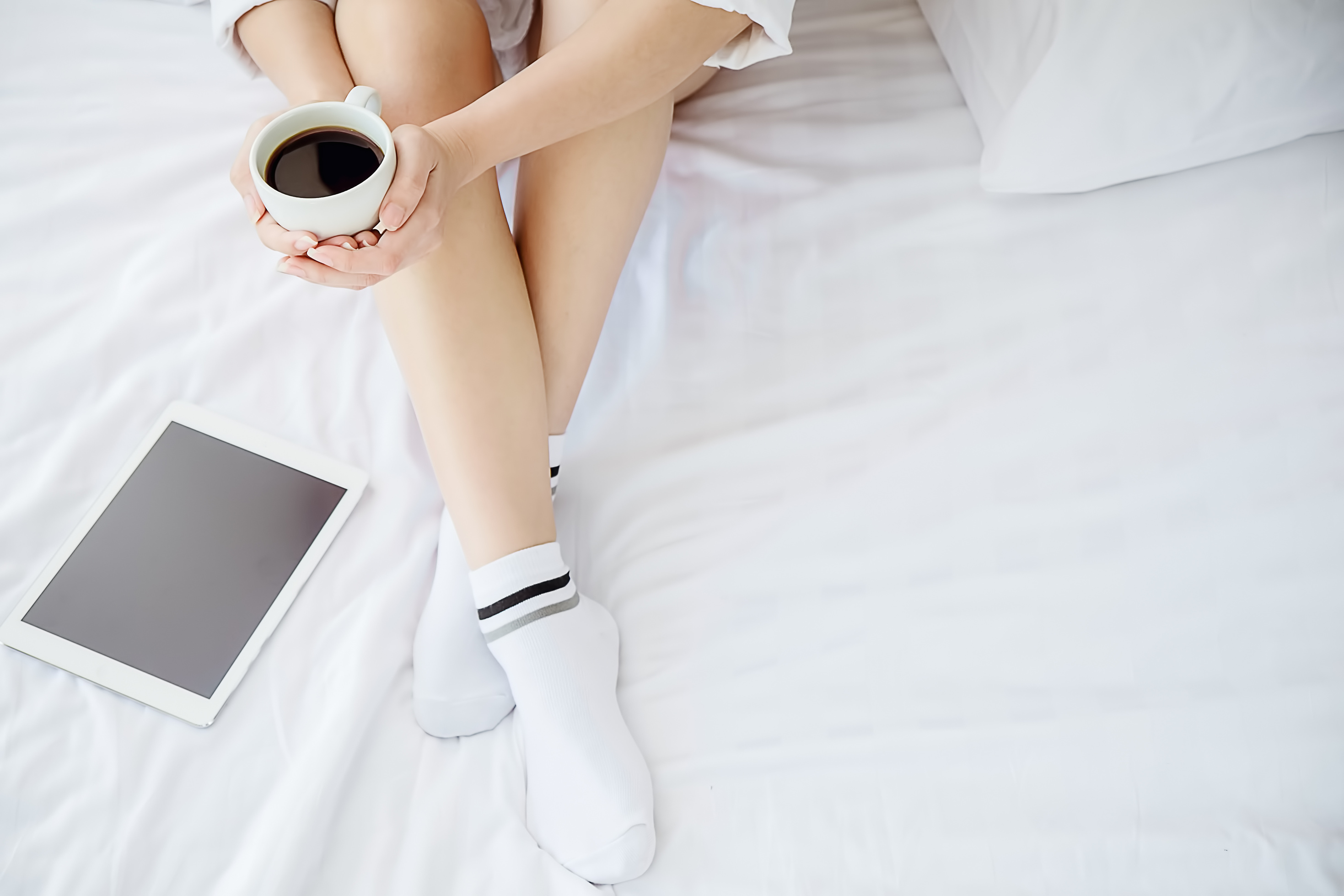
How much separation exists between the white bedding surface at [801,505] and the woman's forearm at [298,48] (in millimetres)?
207

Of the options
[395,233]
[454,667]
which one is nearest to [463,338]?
[395,233]

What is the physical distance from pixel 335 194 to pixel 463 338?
0.18 metres

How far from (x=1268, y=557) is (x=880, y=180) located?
0.48 meters

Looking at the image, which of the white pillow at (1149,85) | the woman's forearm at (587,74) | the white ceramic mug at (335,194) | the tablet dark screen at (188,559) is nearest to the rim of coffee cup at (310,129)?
the white ceramic mug at (335,194)

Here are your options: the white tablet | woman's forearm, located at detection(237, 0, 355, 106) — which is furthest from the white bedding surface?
woman's forearm, located at detection(237, 0, 355, 106)

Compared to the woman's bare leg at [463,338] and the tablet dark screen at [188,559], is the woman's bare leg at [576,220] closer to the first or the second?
the woman's bare leg at [463,338]

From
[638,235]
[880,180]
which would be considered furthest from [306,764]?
[880,180]

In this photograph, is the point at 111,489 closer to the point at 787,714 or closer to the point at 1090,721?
the point at 787,714

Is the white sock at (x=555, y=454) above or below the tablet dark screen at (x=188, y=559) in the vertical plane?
below

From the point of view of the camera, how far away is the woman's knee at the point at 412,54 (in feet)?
2.40

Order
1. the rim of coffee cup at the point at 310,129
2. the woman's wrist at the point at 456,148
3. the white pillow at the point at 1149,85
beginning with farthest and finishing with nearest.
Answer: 1. the white pillow at the point at 1149,85
2. the woman's wrist at the point at 456,148
3. the rim of coffee cup at the point at 310,129

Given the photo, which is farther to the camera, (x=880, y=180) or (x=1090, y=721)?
(x=880, y=180)

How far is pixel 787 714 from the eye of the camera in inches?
28.7

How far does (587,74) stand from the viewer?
69cm
